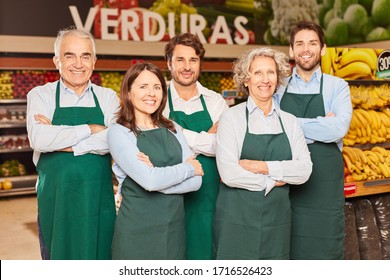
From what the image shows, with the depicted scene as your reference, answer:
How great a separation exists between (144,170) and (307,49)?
1.36 meters

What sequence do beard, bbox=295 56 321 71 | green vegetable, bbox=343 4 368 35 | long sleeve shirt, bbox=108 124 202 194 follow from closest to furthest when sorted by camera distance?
1. long sleeve shirt, bbox=108 124 202 194
2. beard, bbox=295 56 321 71
3. green vegetable, bbox=343 4 368 35

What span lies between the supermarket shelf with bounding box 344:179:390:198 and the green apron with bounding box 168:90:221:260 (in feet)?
4.67

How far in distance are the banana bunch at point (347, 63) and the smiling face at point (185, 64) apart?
148 cm

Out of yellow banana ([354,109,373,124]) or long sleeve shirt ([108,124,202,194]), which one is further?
yellow banana ([354,109,373,124])

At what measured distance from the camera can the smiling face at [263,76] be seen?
2602mm

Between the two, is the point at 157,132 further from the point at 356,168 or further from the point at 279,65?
the point at 356,168

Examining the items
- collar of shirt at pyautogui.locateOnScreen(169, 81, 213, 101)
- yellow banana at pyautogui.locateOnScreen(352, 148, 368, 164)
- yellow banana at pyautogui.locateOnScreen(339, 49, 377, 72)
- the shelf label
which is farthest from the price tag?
collar of shirt at pyautogui.locateOnScreen(169, 81, 213, 101)

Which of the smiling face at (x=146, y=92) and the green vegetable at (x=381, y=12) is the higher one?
the green vegetable at (x=381, y=12)

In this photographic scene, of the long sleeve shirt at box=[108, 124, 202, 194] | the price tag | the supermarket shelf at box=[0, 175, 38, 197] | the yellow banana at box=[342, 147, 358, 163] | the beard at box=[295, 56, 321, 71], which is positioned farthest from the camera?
the supermarket shelf at box=[0, 175, 38, 197]

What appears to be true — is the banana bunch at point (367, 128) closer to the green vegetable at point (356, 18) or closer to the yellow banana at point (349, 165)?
the yellow banana at point (349, 165)

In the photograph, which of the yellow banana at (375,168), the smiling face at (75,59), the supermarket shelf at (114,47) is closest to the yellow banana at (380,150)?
the yellow banana at (375,168)

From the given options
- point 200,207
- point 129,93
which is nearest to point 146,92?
point 129,93

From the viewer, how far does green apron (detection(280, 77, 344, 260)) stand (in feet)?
10.1

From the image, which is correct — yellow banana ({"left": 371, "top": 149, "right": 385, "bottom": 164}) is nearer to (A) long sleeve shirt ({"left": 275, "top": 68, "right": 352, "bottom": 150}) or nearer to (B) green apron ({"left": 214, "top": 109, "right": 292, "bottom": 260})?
(A) long sleeve shirt ({"left": 275, "top": 68, "right": 352, "bottom": 150})
